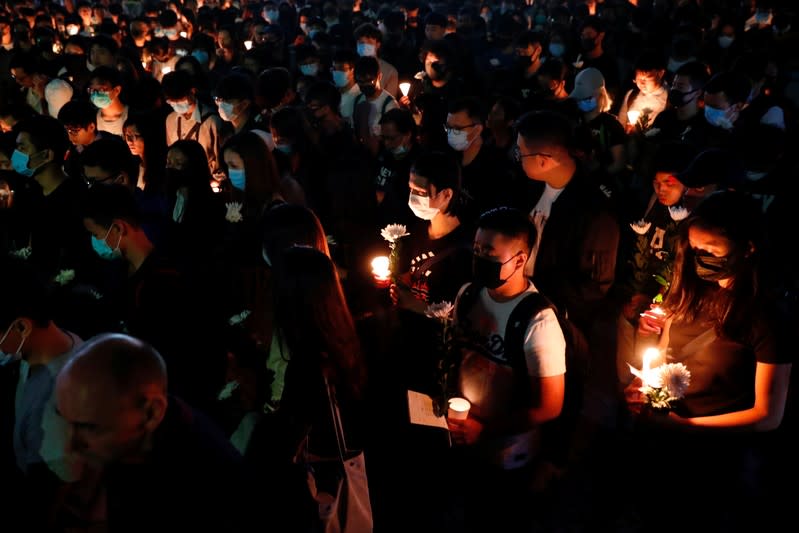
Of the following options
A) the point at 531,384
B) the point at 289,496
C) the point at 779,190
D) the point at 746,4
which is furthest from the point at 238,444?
the point at 746,4

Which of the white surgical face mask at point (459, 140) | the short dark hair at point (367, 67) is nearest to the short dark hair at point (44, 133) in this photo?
the white surgical face mask at point (459, 140)

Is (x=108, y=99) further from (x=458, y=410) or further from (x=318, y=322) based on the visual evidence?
(x=458, y=410)

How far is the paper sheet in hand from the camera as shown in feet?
10.6

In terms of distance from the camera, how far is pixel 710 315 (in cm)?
309

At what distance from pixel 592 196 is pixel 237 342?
264 cm

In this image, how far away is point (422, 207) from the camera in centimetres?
457

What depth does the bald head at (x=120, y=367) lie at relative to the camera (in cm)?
231

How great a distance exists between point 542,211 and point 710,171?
1194 mm

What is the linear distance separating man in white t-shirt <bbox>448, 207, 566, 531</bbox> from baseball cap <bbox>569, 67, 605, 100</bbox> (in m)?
5.03

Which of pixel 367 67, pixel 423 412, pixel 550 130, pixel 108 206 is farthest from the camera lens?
pixel 367 67

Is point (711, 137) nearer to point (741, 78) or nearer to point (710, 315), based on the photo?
point (741, 78)

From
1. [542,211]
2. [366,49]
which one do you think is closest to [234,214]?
[542,211]

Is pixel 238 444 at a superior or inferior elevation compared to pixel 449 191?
inferior

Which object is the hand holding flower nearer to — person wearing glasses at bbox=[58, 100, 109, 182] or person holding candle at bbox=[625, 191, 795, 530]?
person holding candle at bbox=[625, 191, 795, 530]
